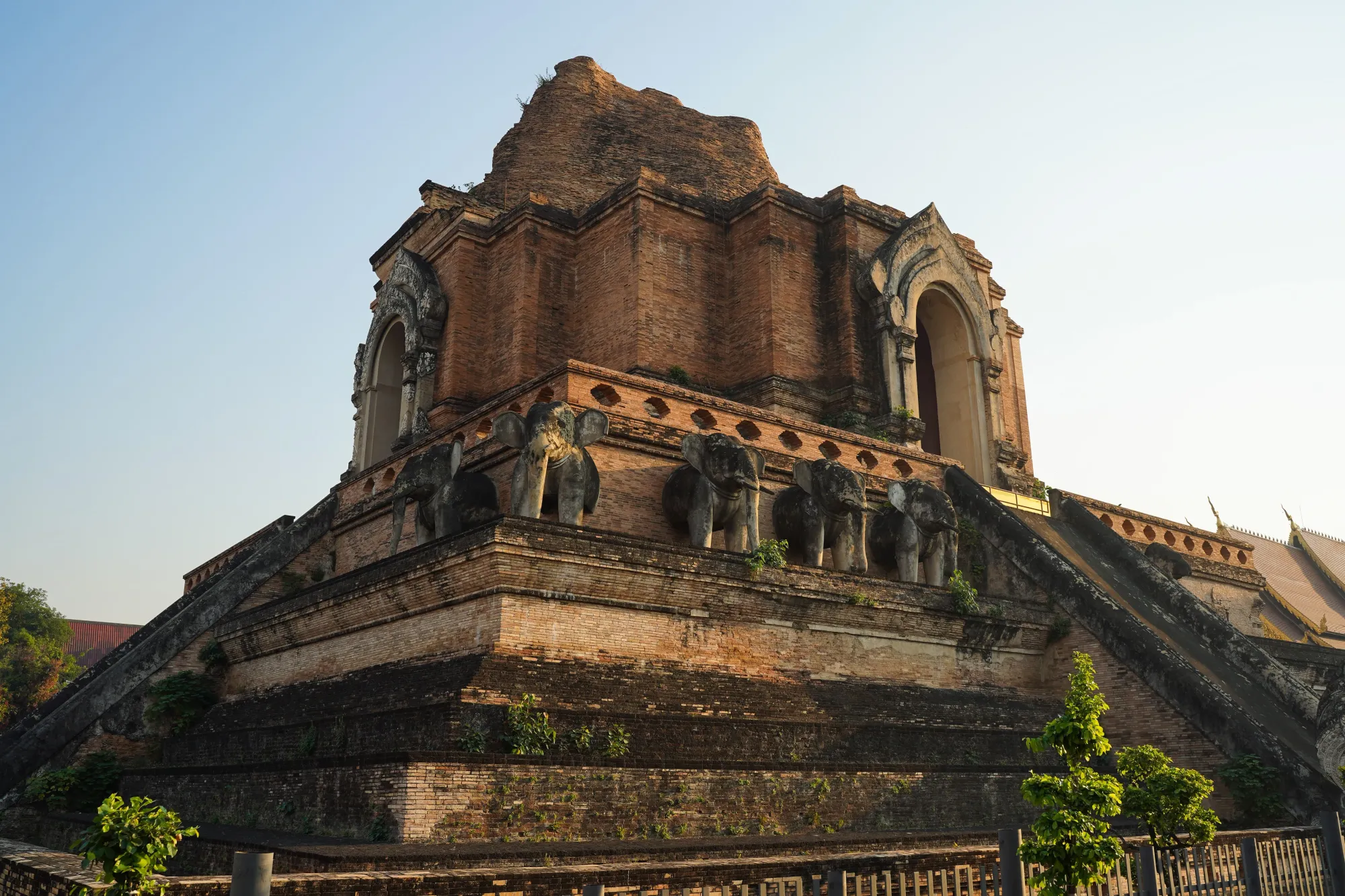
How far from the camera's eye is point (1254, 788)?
10.3m

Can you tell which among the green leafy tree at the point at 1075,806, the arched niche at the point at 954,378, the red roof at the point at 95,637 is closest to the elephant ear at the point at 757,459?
the green leafy tree at the point at 1075,806

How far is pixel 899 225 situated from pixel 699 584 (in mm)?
9960

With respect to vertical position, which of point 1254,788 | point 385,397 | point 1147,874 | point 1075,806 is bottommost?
A: point 1147,874

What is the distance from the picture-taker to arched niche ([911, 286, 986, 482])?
61.2ft

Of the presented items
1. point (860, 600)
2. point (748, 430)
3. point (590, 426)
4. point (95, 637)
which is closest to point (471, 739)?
point (590, 426)

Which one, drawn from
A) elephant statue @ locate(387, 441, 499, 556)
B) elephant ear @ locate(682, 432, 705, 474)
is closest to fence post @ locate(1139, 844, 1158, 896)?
elephant ear @ locate(682, 432, 705, 474)

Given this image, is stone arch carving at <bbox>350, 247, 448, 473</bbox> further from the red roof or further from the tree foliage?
the red roof

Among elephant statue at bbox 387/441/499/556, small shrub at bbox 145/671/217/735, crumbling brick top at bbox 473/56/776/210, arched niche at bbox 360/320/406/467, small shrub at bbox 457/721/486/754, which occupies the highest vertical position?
crumbling brick top at bbox 473/56/776/210

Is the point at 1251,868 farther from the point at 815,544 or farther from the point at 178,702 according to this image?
the point at 178,702

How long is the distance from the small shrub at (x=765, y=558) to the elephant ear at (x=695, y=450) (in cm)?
136

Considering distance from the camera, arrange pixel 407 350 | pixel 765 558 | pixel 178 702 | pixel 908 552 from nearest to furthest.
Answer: pixel 765 558 → pixel 178 702 → pixel 908 552 → pixel 407 350

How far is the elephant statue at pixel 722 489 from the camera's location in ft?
39.0

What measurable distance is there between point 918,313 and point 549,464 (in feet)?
33.7

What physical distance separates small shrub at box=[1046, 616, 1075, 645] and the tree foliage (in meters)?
25.6
